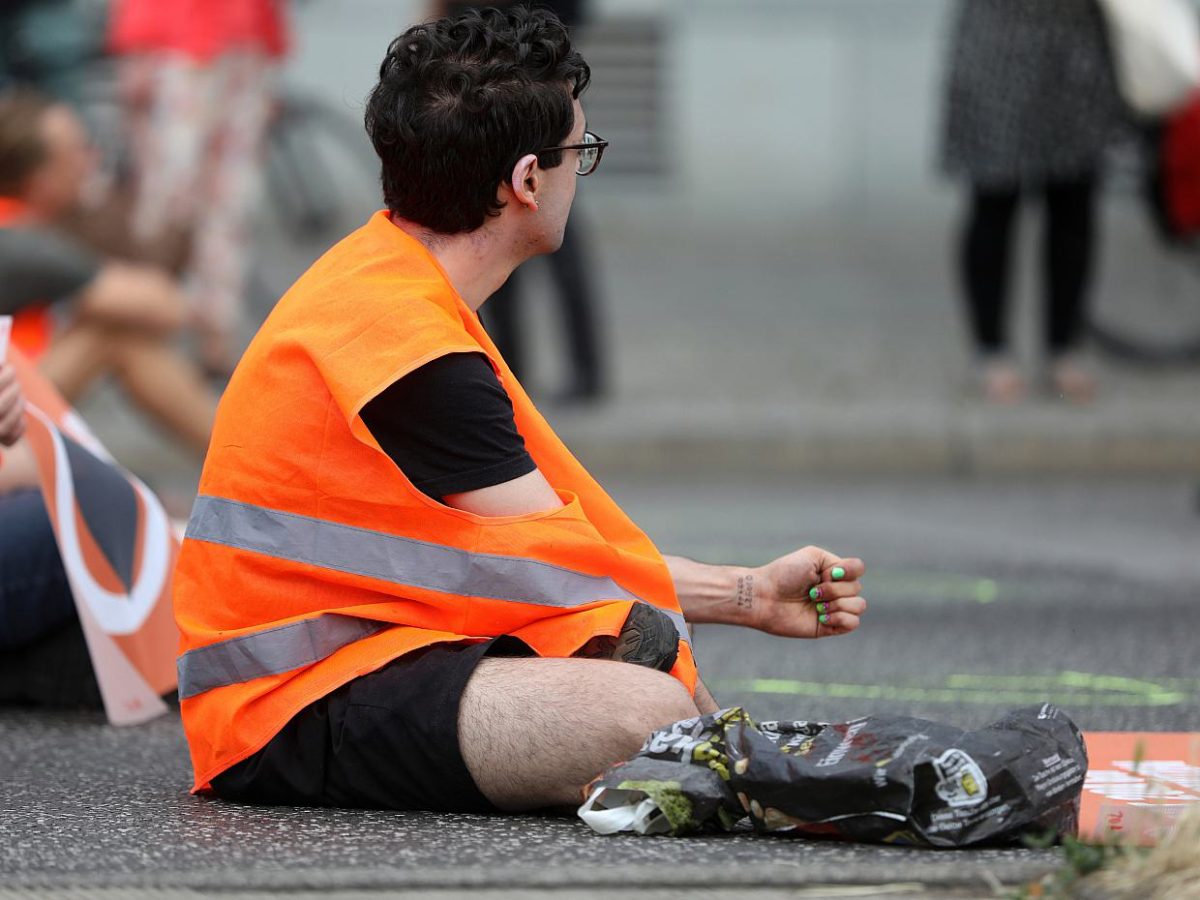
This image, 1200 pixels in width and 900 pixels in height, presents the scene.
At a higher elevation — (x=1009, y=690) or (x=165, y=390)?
(x=165, y=390)

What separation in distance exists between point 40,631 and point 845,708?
1.60 metres

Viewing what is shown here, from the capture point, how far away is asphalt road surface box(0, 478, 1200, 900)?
2.97m

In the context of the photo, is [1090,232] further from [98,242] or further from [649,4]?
[649,4]

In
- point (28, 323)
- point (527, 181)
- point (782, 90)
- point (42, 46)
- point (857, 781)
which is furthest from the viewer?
point (782, 90)

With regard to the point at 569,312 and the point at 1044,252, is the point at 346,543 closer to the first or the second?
the point at 569,312

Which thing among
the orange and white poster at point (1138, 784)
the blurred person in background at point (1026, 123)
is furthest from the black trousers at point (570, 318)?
the orange and white poster at point (1138, 784)

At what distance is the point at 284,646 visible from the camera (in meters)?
3.39

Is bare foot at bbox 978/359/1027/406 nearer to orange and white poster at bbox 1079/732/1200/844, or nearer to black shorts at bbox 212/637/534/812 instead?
orange and white poster at bbox 1079/732/1200/844

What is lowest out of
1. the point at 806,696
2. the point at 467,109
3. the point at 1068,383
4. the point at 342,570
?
the point at 1068,383

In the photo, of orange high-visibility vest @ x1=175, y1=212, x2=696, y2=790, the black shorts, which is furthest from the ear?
the black shorts

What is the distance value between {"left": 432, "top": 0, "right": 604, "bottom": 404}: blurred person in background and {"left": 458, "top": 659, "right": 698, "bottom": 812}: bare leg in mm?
4808

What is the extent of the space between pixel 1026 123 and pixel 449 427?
5367 mm

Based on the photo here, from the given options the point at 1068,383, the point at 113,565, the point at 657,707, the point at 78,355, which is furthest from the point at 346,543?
the point at 1068,383

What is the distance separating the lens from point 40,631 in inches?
174
